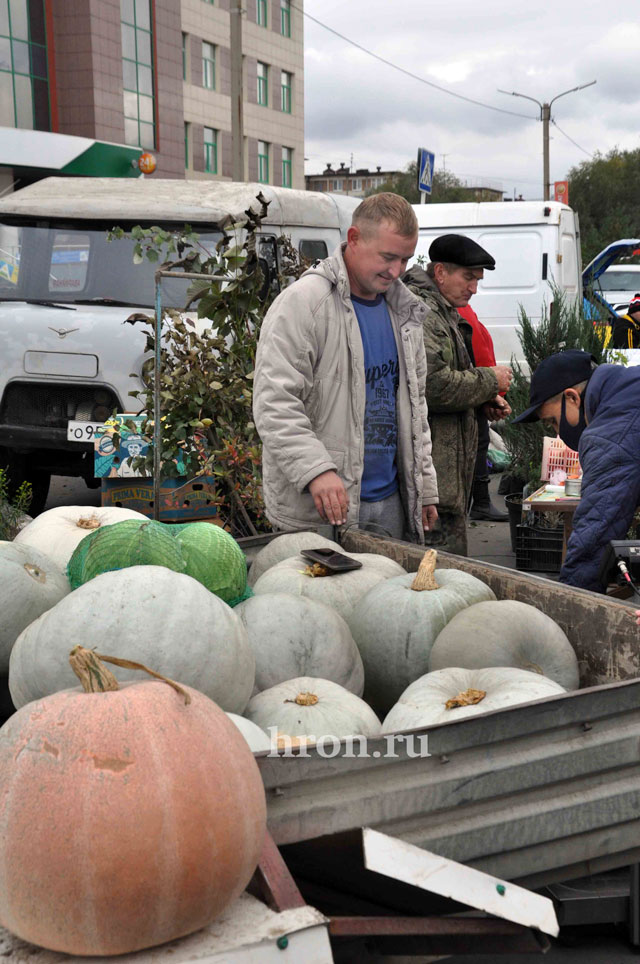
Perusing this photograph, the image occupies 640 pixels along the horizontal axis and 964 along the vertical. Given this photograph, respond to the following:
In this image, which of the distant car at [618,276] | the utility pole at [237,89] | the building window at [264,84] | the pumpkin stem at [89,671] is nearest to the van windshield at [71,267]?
the pumpkin stem at [89,671]

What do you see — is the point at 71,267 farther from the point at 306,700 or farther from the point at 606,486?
the point at 306,700

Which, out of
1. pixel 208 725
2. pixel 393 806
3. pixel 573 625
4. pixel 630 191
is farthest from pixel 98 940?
pixel 630 191

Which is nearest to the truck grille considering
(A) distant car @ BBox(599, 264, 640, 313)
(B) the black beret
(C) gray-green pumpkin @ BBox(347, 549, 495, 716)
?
(B) the black beret

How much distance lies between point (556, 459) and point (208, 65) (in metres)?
38.5

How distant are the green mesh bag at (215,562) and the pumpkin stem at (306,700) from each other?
0.65 metres

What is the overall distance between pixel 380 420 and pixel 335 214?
5.80 meters

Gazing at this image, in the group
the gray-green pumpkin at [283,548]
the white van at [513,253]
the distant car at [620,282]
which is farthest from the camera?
the distant car at [620,282]

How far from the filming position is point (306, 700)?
241 centimetres

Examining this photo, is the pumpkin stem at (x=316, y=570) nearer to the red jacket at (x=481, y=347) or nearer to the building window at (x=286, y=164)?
the red jacket at (x=481, y=347)

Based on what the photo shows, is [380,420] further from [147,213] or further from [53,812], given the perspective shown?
[147,213]

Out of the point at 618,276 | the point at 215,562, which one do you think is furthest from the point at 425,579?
the point at 618,276

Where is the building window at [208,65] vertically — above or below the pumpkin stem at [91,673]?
above

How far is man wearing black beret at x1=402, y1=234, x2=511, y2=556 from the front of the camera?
5.45 meters

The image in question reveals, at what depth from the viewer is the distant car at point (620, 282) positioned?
23.9 metres
